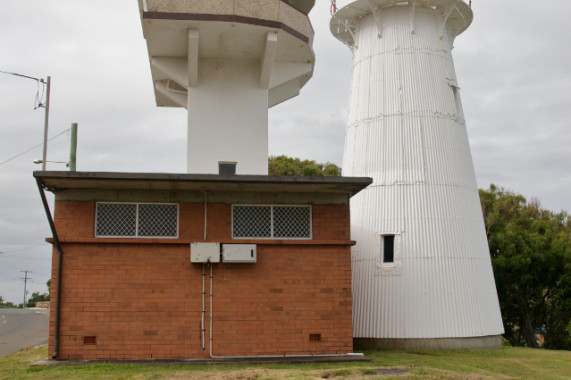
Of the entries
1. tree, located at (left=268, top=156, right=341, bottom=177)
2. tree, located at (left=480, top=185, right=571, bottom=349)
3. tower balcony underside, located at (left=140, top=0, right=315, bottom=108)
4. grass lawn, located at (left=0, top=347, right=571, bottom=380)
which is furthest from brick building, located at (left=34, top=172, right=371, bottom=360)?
tree, located at (left=268, top=156, right=341, bottom=177)

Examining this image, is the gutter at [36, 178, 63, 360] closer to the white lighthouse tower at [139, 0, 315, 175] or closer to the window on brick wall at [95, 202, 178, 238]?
the window on brick wall at [95, 202, 178, 238]

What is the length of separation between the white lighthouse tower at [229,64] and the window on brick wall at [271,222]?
2.99m

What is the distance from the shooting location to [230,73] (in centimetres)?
1805

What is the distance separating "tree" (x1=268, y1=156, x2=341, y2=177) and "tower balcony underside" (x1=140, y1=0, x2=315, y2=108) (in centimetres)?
1677

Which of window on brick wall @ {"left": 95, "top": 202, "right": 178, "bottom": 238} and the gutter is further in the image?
window on brick wall @ {"left": 95, "top": 202, "right": 178, "bottom": 238}

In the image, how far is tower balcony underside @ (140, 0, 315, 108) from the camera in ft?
53.0

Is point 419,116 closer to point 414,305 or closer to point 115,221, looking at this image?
point 414,305

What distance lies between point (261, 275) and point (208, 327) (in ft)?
5.25

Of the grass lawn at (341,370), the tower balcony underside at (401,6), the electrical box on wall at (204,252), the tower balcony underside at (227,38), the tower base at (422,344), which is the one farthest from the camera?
the tower balcony underside at (401,6)

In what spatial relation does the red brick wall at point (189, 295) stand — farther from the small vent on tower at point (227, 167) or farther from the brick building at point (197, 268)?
the small vent on tower at point (227, 167)

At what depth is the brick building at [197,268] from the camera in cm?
1365

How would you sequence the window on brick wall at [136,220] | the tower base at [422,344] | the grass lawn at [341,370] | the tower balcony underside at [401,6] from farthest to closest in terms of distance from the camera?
the tower balcony underside at [401,6]
the tower base at [422,344]
the window on brick wall at [136,220]
the grass lawn at [341,370]

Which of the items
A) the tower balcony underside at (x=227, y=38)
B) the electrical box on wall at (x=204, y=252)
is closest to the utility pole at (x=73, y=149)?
the tower balcony underside at (x=227, y=38)

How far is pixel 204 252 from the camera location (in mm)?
13961
